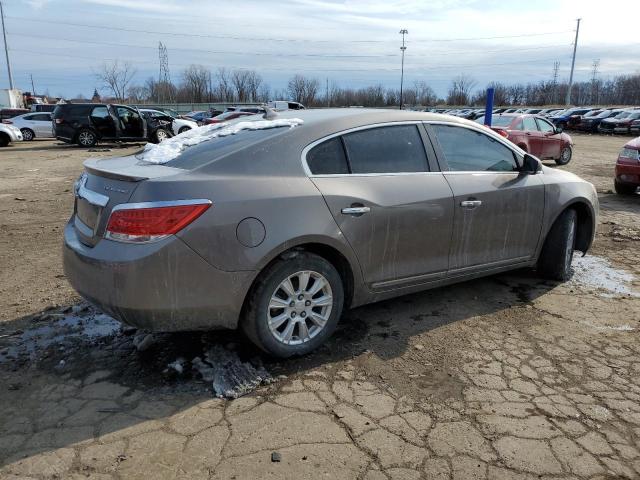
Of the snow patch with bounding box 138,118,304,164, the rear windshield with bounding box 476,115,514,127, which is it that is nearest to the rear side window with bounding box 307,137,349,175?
the snow patch with bounding box 138,118,304,164

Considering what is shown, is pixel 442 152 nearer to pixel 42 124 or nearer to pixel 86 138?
pixel 86 138

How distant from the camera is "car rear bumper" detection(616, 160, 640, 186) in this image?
994 centimetres

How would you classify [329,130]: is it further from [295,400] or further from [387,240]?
[295,400]

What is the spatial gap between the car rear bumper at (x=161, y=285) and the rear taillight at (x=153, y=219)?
51 mm

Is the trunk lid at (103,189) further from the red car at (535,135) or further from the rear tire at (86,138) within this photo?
the rear tire at (86,138)

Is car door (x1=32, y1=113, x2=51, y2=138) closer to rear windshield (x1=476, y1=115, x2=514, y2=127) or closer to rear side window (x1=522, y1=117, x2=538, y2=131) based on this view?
rear windshield (x1=476, y1=115, x2=514, y2=127)

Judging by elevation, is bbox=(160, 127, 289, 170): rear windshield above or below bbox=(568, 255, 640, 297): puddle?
above

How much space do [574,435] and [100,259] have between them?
2.82 meters

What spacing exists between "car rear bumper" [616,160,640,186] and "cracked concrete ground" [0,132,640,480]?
21.5ft

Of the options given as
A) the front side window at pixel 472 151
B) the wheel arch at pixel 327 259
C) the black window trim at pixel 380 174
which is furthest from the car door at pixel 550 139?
the wheel arch at pixel 327 259

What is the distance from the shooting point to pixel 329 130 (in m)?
3.71

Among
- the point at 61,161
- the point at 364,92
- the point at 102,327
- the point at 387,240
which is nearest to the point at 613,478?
the point at 387,240

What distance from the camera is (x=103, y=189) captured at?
10.7ft

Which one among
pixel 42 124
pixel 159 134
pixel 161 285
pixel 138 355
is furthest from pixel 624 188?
pixel 42 124
